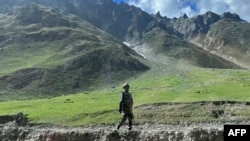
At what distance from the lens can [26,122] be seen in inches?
3221

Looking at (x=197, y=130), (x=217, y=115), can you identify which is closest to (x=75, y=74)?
(x=217, y=115)

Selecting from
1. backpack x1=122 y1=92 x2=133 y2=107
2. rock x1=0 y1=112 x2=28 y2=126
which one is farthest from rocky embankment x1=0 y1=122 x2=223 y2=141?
rock x1=0 y1=112 x2=28 y2=126

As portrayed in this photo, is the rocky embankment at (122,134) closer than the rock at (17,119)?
Yes

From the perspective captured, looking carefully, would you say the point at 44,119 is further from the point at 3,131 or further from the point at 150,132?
the point at 150,132

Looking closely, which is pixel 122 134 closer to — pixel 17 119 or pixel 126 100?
pixel 126 100

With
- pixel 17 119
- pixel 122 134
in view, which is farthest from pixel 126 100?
pixel 17 119

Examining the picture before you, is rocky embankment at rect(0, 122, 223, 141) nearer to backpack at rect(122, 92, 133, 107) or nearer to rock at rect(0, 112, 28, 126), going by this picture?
backpack at rect(122, 92, 133, 107)

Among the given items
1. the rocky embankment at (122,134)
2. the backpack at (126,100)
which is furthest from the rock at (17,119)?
the backpack at (126,100)

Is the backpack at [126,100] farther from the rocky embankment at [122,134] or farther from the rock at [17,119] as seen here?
the rock at [17,119]

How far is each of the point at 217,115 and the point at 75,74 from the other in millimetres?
127627

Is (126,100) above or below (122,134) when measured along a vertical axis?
above

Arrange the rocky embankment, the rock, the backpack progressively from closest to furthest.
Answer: the rocky embankment → the backpack → the rock

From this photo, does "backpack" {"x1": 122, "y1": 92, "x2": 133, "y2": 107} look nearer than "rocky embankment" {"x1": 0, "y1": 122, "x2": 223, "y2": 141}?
No

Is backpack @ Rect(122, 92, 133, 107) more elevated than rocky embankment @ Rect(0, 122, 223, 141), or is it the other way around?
backpack @ Rect(122, 92, 133, 107)
